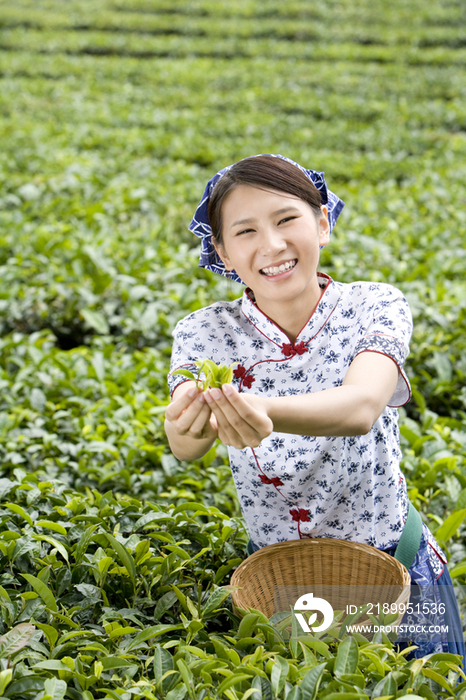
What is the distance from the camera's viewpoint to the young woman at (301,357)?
1.43 m

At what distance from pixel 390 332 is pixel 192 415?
50cm

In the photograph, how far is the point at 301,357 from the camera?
1.54m

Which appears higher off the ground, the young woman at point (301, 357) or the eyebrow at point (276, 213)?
the eyebrow at point (276, 213)

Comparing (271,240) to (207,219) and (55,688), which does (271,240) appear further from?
(55,688)

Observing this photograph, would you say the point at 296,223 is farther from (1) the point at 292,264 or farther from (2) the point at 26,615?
(2) the point at 26,615

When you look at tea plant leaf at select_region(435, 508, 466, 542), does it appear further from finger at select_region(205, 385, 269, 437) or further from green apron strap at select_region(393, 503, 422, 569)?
finger at select_region(205, 385, 269, 437)

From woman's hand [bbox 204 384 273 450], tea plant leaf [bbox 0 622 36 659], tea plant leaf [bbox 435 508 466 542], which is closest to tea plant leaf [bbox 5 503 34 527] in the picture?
tea plant leaf [bbox 0 622 36 659]

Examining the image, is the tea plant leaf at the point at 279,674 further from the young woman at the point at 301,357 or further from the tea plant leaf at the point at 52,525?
the tea plant leaf at the point at 52,525

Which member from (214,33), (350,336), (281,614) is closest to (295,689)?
(281,614)

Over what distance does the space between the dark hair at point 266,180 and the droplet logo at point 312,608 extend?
90cm

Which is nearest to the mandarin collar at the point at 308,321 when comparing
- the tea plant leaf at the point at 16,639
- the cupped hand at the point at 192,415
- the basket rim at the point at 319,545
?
the cupped hand at the point at 192,415

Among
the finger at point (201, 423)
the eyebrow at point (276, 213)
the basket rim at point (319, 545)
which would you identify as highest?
the eyebrow at point (276, 213)

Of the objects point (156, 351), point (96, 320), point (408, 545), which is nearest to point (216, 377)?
point (408, 545)

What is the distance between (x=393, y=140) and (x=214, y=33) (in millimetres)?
6654
